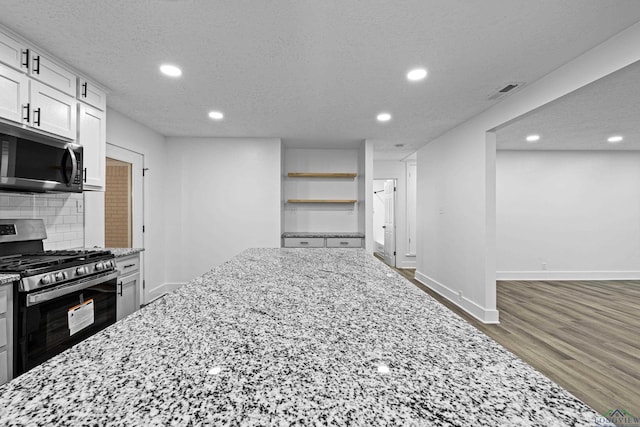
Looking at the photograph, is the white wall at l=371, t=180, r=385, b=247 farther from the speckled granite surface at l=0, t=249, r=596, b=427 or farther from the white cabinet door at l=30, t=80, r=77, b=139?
the speckled granite surface at l=0, t=249, r=596, b=427

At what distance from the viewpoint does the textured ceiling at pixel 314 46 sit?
1.67 metres

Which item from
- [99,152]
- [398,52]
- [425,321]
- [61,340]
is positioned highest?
[398,52]

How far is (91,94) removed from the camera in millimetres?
2611

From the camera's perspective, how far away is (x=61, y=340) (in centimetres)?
183

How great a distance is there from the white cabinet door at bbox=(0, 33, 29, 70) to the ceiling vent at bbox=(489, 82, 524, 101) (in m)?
3.74

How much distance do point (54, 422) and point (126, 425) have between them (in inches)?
4.3

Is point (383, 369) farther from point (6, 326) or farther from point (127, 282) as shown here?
point (127, 282)

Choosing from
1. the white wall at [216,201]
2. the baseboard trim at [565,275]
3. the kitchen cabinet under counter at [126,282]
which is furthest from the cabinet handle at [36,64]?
the baseboard trim at [565,275]

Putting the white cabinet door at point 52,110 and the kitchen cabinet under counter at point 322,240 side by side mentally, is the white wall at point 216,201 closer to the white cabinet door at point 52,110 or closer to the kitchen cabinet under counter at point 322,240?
the kitchen cabinet under counter at point 322,240

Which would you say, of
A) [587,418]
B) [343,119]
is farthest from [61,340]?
[343,119]

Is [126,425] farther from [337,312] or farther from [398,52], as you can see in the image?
[398,52]

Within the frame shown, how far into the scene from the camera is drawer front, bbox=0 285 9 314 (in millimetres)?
1545

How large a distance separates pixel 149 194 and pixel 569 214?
735 centimetres

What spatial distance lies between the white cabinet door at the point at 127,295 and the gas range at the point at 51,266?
1.00 feet
